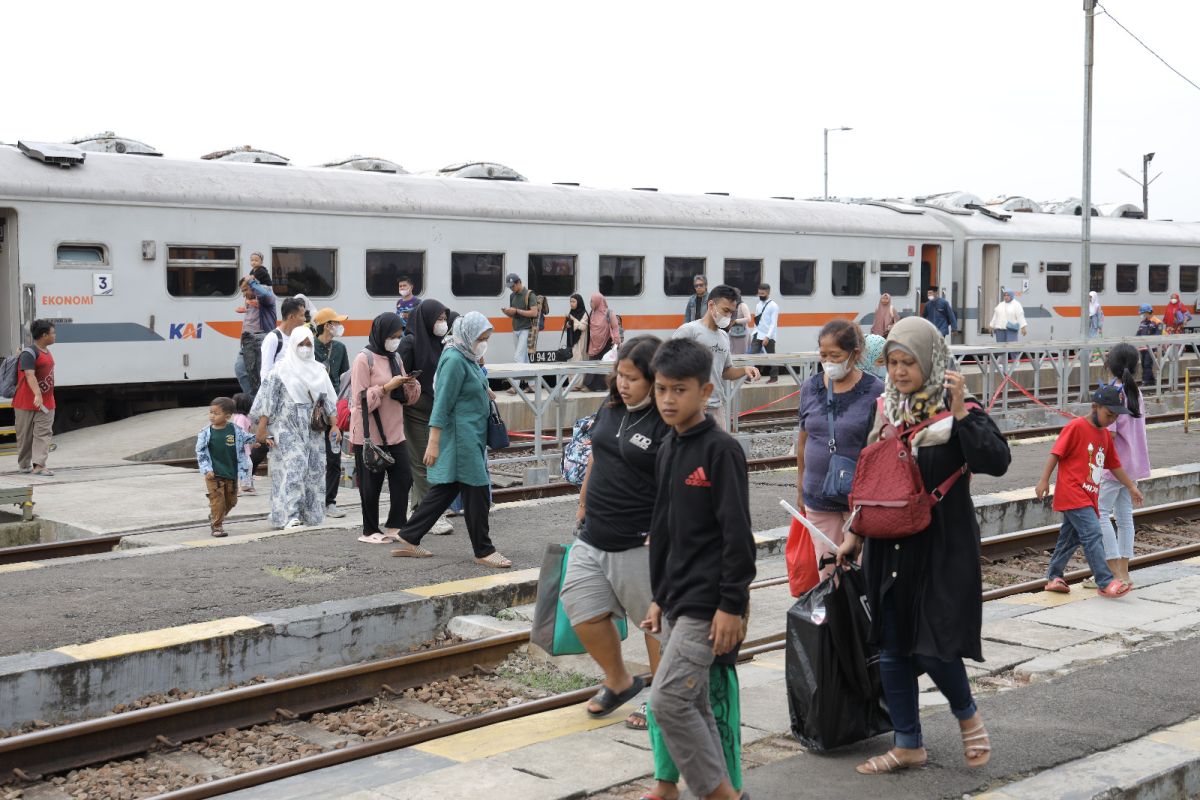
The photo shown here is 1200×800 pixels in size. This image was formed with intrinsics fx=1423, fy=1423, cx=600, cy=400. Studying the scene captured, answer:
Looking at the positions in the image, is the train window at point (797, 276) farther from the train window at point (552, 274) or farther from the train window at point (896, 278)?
the train window at point (552, 274)

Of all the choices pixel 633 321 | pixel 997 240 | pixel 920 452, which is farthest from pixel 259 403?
pixel 997 240

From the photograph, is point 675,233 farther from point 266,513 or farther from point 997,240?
point 266,513

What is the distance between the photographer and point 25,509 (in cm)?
1184

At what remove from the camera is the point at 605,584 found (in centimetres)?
582

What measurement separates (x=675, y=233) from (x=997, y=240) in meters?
8.78

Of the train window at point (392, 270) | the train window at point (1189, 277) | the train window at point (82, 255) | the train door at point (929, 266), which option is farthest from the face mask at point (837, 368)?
the train window at point (1189, 277)

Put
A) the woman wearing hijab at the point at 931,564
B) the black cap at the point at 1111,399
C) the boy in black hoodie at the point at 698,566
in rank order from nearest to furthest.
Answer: the boy in black hoodie at the point at 698,566 → the woman wearing hijab at the point at 931,564 → the black cap at the point at 1111,399

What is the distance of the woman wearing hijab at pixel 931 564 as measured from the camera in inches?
198

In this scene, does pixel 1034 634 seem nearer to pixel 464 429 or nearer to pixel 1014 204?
pixel 464 429

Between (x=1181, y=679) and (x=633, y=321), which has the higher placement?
(x=633, y=321)

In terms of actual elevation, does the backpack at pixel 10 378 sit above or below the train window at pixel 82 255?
below

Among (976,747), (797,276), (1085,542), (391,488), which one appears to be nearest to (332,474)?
(391,488)

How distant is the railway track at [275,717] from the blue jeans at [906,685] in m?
1.95

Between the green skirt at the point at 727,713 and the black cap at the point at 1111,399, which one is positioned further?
the black cap at the point at 1111,399
